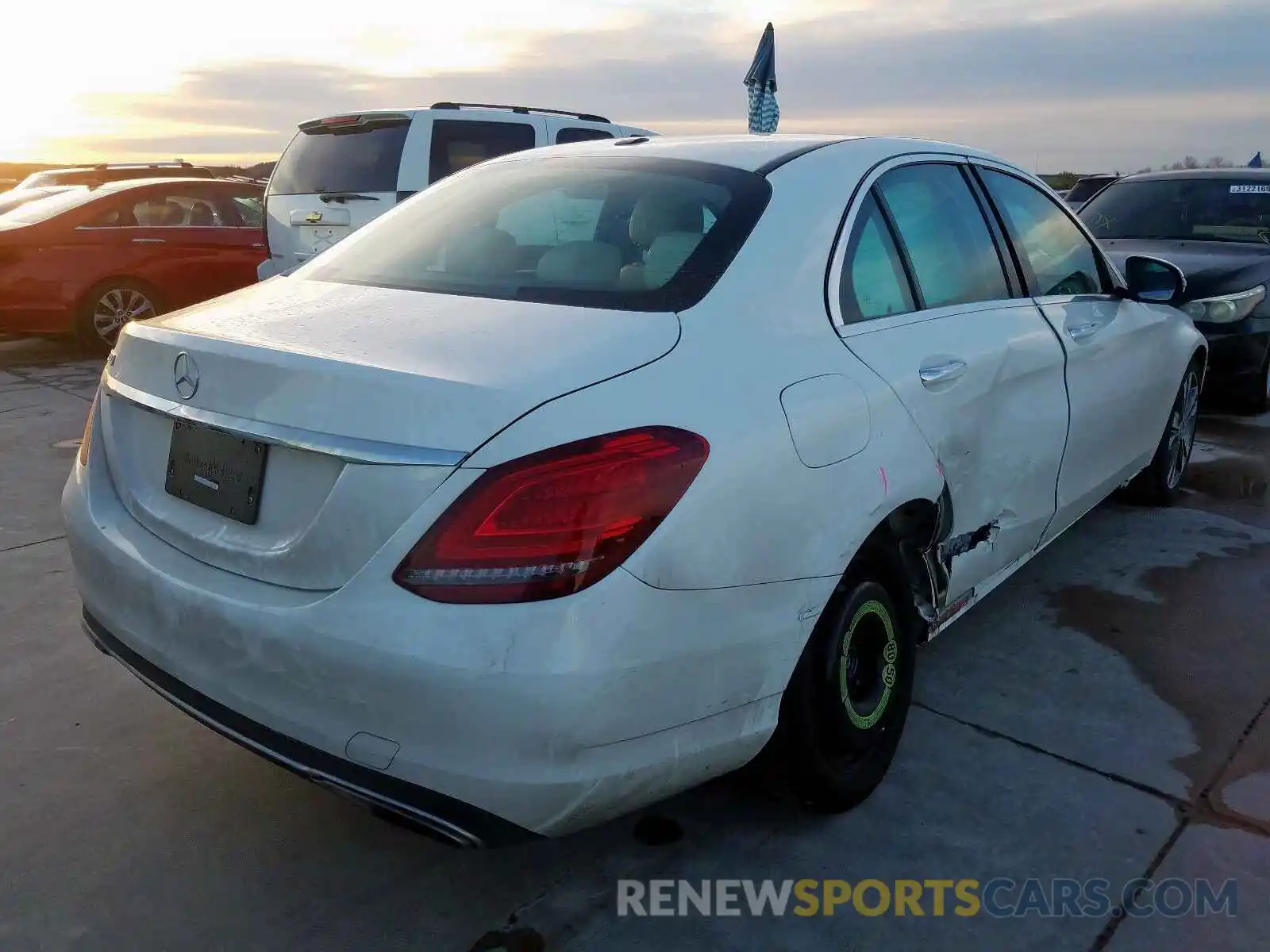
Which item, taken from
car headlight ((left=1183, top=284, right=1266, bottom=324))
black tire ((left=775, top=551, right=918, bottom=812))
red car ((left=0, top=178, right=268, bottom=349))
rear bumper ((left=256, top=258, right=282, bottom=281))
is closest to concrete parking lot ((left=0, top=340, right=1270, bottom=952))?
black tire ((left=775, top=551, right=918, bottom=812))

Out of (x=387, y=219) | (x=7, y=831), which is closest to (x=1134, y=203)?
(x=387, y=219)

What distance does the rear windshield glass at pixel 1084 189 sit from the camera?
1311cm

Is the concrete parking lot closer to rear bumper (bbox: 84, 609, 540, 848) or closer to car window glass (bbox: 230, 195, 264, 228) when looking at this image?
rear bumper (bbox: 84, 609, 540, 848)

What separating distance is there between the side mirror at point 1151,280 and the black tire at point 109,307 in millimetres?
7864

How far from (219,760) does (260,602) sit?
3.60ft

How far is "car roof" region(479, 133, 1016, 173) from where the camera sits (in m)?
2.78

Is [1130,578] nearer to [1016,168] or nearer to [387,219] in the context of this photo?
[1016,168]

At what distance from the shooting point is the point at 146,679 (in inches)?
90.0

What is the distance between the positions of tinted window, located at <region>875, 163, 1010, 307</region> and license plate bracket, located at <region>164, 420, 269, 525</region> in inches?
69.9

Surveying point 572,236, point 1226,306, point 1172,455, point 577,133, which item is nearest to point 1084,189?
point 1226,306

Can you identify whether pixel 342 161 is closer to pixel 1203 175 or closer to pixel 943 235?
pixel 943 235

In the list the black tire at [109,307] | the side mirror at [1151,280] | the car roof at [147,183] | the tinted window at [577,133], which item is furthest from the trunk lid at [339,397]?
the car roof at [147,183]

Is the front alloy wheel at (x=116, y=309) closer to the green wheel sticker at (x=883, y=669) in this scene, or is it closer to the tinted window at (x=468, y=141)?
the tinted window at (x=468, y=141)

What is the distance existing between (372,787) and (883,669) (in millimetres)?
1323
